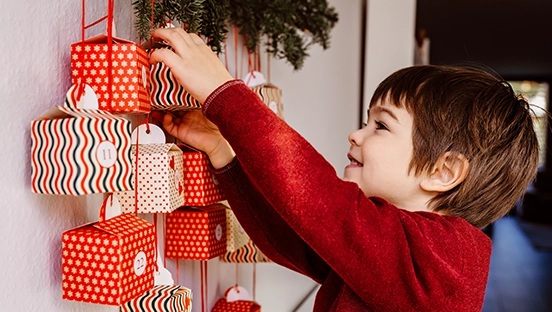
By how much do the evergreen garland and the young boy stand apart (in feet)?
0.10

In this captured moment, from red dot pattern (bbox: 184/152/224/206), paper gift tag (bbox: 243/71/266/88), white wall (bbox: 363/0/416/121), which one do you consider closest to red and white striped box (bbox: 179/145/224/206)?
red dot pattern (bbox: 184/152/224/206)

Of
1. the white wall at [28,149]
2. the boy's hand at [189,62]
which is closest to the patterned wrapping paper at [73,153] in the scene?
the white wall at [28,149]

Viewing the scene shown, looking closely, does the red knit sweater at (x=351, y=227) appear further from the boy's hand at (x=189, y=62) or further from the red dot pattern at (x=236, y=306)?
the red dot pattern at (x=236, y=306)

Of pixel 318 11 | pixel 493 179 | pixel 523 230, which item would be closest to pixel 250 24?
pixel 318 11

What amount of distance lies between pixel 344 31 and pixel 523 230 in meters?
5.51

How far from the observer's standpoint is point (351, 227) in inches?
22.4

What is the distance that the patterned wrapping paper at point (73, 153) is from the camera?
0.44 metres

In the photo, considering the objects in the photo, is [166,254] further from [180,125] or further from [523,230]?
[523,230]

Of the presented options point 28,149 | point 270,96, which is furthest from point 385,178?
point 28,149

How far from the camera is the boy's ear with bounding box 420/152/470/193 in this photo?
725 millimetres

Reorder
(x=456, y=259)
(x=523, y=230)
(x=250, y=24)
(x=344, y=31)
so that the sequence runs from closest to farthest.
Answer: (x=456, y=259), (x=250, y=24), (x=344, y=31), (x=523, y=230)

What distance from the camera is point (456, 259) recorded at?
2.12ft

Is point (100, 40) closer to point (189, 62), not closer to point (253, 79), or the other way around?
point (189, 62)

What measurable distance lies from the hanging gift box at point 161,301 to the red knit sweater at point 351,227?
149 mm
